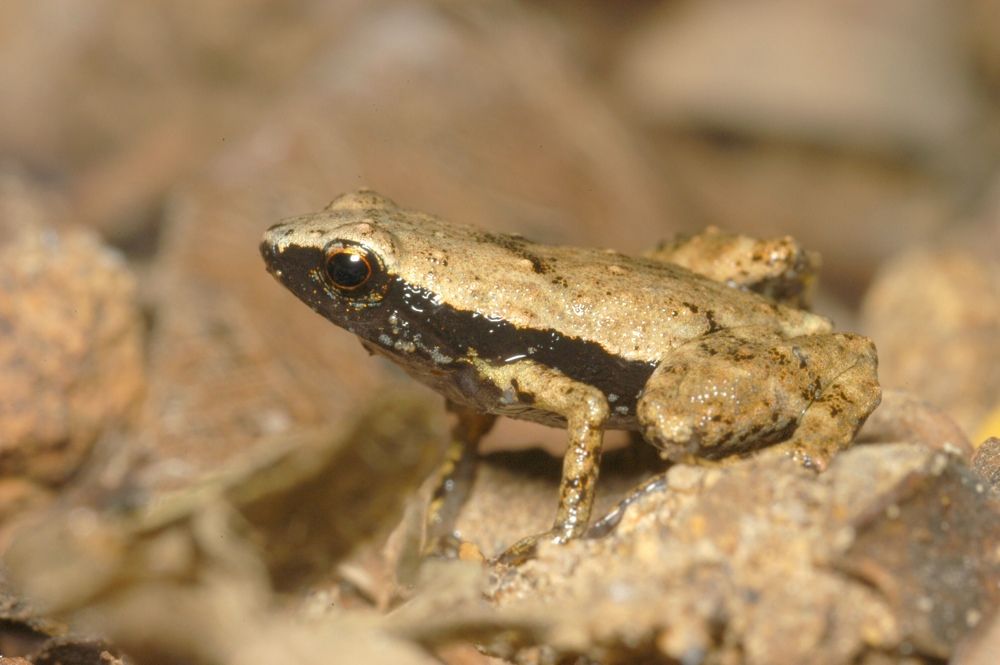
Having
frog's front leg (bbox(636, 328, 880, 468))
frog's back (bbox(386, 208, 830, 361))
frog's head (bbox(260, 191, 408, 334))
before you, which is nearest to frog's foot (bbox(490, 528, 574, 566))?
frog's front leg (bbox(636, 328, 880, 468))

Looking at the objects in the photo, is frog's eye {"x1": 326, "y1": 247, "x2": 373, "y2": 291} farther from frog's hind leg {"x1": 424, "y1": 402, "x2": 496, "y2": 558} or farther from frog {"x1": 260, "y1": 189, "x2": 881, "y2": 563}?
frog's hind leg {"x1": 424, "y1": 402, "x2": 496, "y2": 558}

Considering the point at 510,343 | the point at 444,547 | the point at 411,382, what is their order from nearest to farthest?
the point at 510,343 < the point at 444,547 < the point at 411,382

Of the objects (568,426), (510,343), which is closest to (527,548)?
(568,426)

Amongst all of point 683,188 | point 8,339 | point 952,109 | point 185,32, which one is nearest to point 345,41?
point 185,32

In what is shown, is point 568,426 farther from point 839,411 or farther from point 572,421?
point 839,411

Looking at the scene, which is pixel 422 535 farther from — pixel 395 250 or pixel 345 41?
pixel 345 41

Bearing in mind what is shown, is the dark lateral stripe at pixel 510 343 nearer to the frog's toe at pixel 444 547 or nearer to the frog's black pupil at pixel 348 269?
the frog's black pupil at pixel 348 269

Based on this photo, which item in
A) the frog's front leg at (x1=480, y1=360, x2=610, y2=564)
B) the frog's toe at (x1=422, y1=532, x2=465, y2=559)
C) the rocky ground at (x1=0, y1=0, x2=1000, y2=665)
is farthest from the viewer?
the frog's toe at (x1=422, y1=532, x2=465, y2=559)
